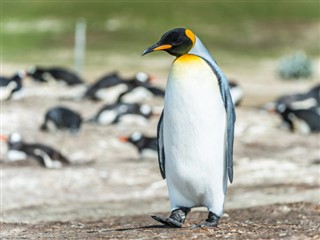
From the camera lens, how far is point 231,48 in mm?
51844

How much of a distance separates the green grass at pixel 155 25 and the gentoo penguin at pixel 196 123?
1526 inches

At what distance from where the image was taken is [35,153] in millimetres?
16094

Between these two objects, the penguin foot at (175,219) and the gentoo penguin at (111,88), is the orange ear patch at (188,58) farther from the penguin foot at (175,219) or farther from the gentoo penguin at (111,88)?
the gentoo penguin at (111,88)

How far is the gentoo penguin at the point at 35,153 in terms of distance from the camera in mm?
15633

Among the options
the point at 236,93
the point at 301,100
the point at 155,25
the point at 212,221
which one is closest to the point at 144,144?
the point at 236,93

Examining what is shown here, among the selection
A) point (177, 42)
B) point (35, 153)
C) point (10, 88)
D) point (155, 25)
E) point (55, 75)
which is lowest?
point (35, 153)

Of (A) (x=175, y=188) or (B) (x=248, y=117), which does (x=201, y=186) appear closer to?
(A) (x=175, y=188)

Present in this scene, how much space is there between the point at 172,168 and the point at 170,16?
54.8m

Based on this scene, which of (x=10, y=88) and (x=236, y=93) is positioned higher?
(x=10, y=88)

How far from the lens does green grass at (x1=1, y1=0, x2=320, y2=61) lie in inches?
2057

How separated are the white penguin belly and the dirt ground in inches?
16.4

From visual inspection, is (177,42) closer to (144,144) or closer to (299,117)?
(144,144)

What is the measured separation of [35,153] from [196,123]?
8919 mm

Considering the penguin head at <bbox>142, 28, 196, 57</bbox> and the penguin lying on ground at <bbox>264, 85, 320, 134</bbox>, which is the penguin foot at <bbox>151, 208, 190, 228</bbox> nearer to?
the penguin head at <bbox>142, 28, 196, 57</bbox>
